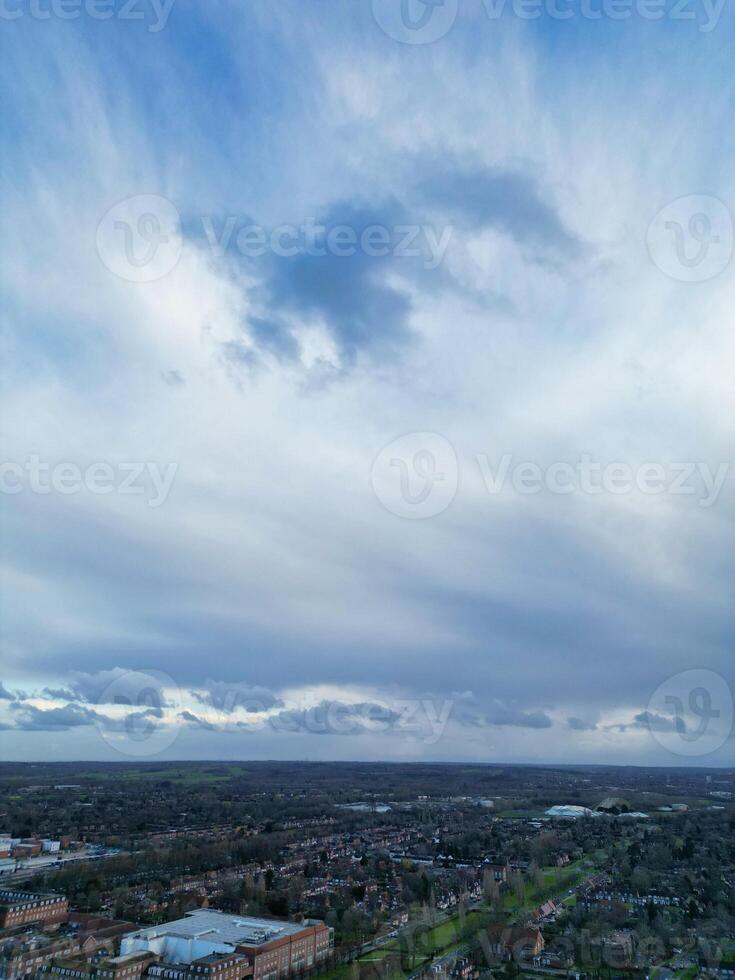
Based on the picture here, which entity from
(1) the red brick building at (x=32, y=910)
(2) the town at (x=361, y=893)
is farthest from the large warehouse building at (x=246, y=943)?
(1) the red brick building at (x=32, y=910)

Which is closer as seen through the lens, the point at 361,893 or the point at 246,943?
the point at 246,943

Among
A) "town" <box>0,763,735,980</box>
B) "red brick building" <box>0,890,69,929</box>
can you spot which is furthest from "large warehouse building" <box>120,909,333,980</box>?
"red brick building" <box>0,890,69,929</box>

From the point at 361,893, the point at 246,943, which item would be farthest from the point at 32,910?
the point at 361,893

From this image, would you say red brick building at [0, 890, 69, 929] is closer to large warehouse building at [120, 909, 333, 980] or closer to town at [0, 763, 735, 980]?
town at [0, 763, 735, 980]

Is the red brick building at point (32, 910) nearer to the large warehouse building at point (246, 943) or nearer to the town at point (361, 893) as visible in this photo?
the town at point (361, 893)

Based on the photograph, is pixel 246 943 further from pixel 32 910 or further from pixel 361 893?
pixel 32 910

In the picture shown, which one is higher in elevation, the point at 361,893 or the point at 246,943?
the point at 246,943

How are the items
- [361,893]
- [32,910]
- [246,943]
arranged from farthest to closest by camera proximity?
[361,893] < [32,910] < [246,943]
